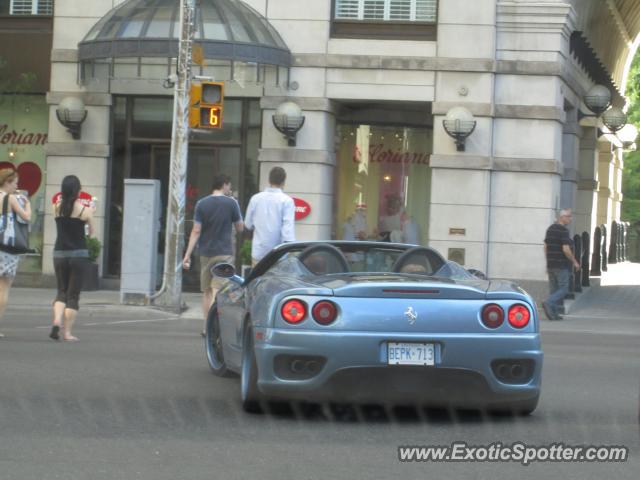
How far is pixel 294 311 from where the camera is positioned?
8.91 meters

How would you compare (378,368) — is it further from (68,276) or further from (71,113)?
(71,113)

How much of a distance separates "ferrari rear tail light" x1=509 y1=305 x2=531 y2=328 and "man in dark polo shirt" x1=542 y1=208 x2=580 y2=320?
12.6 m

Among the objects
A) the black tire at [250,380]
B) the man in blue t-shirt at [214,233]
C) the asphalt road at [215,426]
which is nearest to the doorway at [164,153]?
the man in blue t-shirt at [214,233]

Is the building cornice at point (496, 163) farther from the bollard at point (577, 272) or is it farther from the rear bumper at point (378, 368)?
the rear bumper at point (378, 368)

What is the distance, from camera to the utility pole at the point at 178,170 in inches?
798

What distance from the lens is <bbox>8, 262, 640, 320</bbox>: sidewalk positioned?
20141 mm

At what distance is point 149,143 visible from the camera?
80.7 feet

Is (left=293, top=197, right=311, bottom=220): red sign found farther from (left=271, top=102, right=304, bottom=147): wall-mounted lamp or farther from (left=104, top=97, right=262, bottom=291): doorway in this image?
(left=271, top=102, right=304, bottom=147): wall-mounted lamp

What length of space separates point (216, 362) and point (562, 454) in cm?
434

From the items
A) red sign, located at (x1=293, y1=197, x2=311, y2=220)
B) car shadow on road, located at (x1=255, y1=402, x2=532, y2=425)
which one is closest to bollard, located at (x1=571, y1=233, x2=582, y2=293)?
red sign, located at (x1=293, y1=197, x2=311, y2=220)

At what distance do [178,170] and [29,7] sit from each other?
639 centimetres

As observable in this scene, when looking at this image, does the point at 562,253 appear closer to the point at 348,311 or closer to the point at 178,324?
the point at 178,324

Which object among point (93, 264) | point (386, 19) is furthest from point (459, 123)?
point (93, 264)

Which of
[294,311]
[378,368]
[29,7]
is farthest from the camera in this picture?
[29,7]
